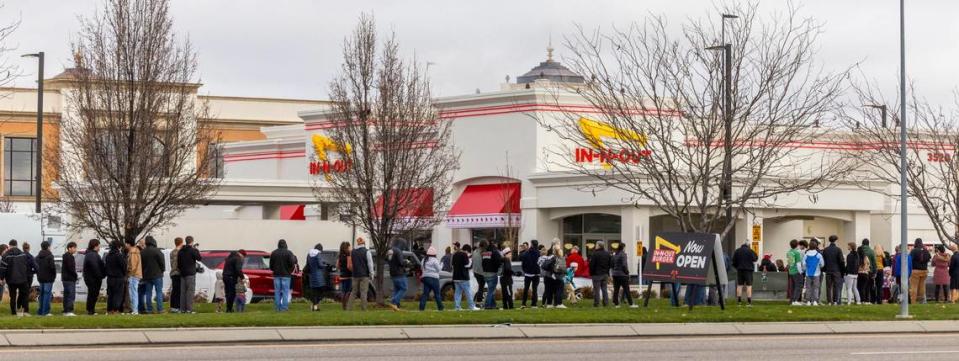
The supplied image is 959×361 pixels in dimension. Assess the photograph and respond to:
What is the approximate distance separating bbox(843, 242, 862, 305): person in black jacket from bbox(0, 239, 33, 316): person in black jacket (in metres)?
16.6

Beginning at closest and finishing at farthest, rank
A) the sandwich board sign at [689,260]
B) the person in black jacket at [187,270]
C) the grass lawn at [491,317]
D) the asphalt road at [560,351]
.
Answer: the asphalt road at [560,351], the grass lawn at [491,317], the sandwich board sign at [689,260], the person in black jacket at [187,270]

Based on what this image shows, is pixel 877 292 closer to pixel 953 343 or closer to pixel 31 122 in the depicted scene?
pixel 953 343

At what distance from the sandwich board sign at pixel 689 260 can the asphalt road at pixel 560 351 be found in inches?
189

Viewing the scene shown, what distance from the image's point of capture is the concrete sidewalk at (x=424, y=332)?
24.0m

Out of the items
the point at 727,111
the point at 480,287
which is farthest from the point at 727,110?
the point at 480,287

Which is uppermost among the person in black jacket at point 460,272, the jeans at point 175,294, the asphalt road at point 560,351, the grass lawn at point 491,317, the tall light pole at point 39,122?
the tall light pole at point 39,122

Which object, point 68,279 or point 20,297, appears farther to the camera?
point 20,297

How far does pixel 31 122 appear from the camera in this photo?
7825 centimetres

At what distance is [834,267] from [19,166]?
5321 cm

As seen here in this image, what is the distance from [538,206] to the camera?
169ft

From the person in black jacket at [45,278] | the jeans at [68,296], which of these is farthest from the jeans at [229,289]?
the person in black jacket at [45,278]

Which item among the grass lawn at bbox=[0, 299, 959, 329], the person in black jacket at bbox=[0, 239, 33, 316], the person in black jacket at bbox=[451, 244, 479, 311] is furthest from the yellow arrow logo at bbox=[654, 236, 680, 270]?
the person in black jacket at bbox=[0, 239, 33, 316]

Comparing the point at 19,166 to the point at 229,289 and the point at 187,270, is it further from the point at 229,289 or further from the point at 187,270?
the point at 187,270

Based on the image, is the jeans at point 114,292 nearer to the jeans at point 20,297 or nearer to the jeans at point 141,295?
the jeans at point 141,295
